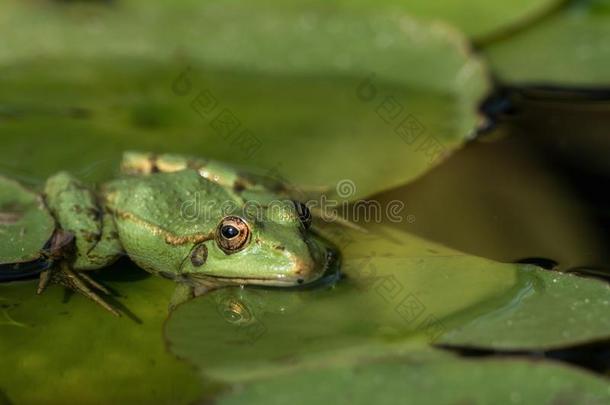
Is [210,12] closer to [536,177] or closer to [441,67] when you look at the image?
[441,67]

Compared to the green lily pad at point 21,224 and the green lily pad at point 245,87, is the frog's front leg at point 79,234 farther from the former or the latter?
the green lily pad at point 245,87

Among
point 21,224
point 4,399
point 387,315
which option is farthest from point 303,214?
point 4,399

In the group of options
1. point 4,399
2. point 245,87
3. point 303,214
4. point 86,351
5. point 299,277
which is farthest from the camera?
point 245,87

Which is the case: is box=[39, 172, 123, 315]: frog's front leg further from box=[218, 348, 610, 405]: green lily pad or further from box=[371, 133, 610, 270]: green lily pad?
box=[371, 133, 610, 270]: green lily pad

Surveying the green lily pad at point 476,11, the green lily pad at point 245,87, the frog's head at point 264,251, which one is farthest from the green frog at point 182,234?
the green lily pad at point 476,11

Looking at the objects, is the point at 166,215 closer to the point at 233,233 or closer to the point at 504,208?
the point at 233,233
